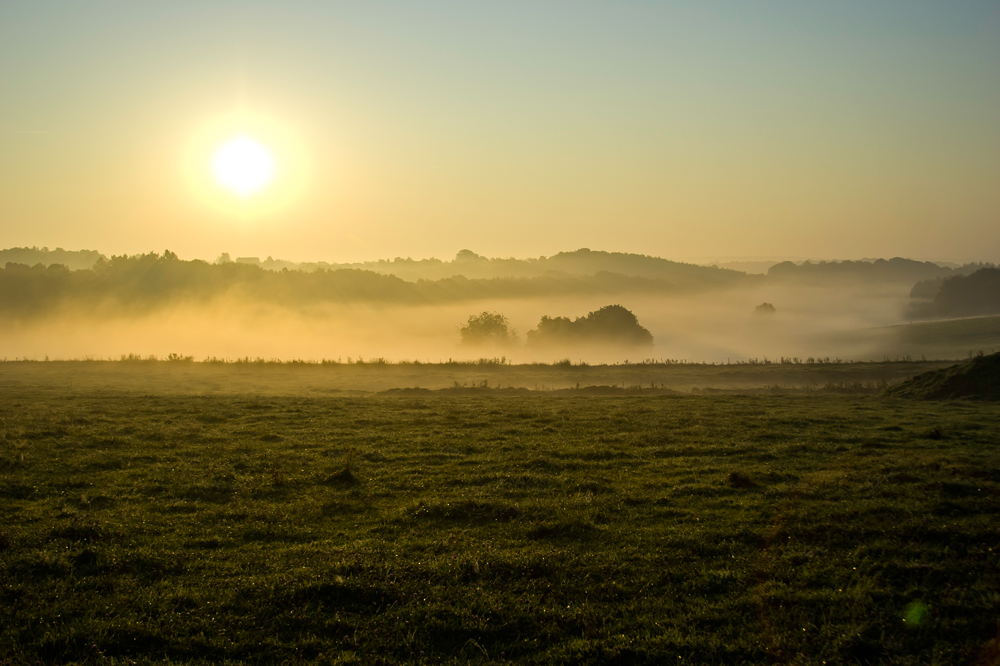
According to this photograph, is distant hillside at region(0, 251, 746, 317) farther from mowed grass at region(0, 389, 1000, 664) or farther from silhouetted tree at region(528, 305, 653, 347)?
mowed grass at region(0, 389, 1000, 664)

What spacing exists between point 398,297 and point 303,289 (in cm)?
2912

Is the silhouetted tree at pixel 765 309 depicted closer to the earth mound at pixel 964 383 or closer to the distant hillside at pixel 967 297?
the distant hillside at pixel 967 297

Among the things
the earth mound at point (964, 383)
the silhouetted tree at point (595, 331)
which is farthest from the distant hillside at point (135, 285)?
the earth mound at point (964, 383)

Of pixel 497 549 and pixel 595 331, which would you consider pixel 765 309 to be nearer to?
pixel 595 331

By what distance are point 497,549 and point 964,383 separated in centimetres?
3331

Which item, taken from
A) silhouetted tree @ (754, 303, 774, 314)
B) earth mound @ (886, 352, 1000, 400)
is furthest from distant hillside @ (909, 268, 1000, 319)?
earth mound @ (886, 352, 1000, 400)

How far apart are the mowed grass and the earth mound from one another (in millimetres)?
15387

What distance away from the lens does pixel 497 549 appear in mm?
10539

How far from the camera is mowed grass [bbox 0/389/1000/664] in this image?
7664 millimetres

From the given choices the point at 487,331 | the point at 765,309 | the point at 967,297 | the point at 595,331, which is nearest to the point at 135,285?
the point at 487,331

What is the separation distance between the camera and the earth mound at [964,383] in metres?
31.7

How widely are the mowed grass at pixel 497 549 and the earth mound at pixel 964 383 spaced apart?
15.4 metres

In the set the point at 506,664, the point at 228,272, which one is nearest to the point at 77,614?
the point at 506,664

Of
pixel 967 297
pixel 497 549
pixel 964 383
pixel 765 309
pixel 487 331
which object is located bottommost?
pixel 497 549
